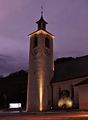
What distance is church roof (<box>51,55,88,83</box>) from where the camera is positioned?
3481cm

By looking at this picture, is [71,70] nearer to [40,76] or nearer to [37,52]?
[40,76]

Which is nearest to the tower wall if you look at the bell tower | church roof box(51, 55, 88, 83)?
the bell tower

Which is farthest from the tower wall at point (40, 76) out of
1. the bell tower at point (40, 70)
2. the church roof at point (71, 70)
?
the church roof at point (71, 70)

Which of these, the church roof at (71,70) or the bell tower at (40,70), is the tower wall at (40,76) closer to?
the bell tower at (40,70)

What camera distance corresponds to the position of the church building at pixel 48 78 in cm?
3453

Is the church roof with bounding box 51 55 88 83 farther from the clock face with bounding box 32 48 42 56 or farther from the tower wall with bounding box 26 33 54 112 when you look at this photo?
the clock face with bounding box 32 48 42 56

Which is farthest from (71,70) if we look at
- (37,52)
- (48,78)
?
(37,52)

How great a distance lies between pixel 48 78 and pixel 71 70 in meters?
Answer: 4.19

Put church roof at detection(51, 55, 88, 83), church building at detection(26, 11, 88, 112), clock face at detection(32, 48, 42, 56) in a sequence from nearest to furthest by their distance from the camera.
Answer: church building at detection(26, 11, 88, 112), church roof at detection(51, 55, 88, 83), clock face at detection(32, 48, 42, 56)

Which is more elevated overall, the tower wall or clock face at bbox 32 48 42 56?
clock face at bbox 32 48 42 56

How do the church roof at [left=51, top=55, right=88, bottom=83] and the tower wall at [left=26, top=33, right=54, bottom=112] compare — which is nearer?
the church roof at [left=51, top=55, right=88, bottom=83]

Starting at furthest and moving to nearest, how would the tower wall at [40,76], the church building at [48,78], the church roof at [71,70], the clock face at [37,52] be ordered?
1. the clock face at [37,52]
2. the tower wall at [40,76]
3. the church roof at [71,70]
4. the church building at [48,78]

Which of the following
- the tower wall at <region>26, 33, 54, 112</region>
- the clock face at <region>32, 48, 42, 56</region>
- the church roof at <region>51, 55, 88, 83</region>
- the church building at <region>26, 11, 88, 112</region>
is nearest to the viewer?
the church building at <region>26, 11, 88, 112</region>

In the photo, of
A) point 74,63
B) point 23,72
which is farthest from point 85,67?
point 23,72
